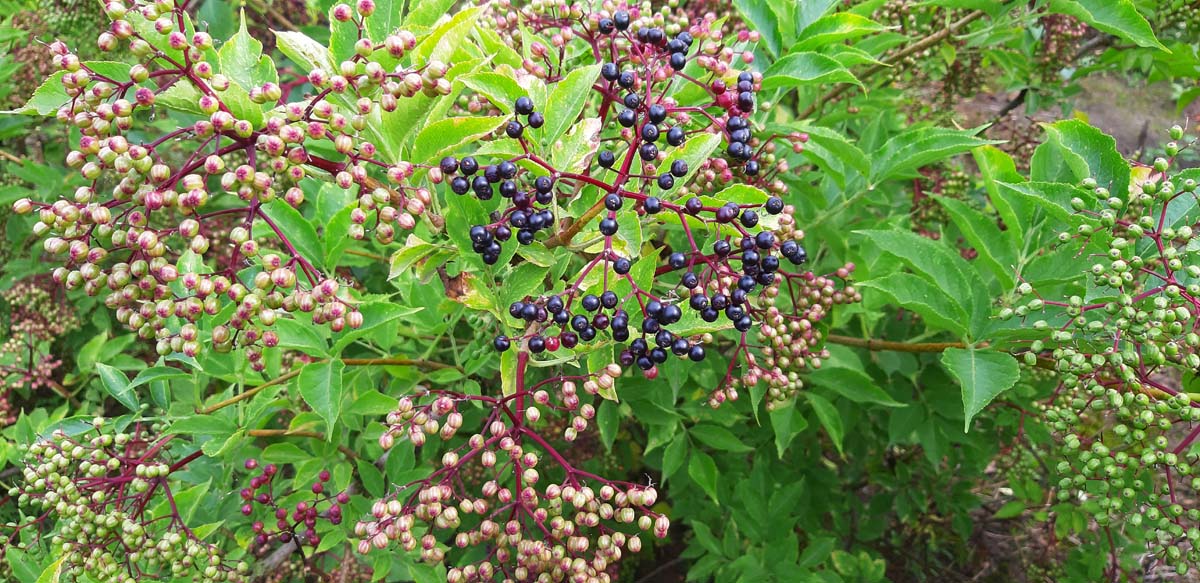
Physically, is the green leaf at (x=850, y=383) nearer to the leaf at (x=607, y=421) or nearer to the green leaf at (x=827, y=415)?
the green leaf at (x=827, y=415)

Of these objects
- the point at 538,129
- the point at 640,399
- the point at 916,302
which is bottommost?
the point at 640,399

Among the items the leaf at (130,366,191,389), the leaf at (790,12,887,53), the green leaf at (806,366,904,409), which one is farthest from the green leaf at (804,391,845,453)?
the leaf at (130,366,191,389)

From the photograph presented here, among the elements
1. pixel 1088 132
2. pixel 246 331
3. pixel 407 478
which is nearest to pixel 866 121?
pixel 1088 132

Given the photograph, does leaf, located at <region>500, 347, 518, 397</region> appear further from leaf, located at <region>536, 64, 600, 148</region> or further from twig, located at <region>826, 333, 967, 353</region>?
twig, located at <region>826, 333, 967, 353</region>

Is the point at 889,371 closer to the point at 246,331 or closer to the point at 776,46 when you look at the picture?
the point at 776,46

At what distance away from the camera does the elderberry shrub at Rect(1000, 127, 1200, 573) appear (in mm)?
1925

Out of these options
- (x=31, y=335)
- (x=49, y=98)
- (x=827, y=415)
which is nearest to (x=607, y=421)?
(x=827, y=415)

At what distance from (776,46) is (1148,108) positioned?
11345 millimetres

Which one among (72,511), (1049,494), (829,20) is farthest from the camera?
(1049,494)

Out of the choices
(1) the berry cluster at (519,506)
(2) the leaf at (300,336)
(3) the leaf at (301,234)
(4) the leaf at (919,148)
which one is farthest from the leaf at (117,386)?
(4) the leaf at (919,148)

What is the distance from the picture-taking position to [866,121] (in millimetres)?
4109

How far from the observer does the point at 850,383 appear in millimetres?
2967

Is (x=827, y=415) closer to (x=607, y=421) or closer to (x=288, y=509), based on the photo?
(x=607, y=421)

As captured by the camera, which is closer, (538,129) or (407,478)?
(538,129)
